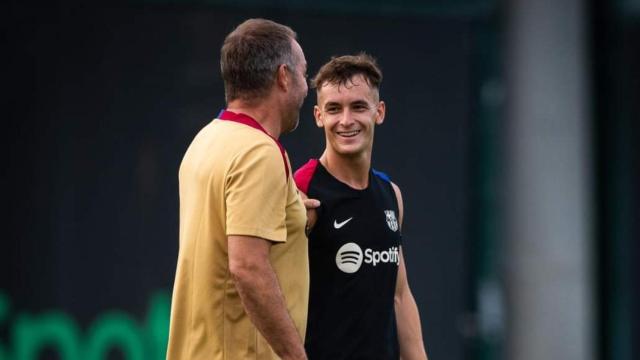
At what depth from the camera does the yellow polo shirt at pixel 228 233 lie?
3.06 metres

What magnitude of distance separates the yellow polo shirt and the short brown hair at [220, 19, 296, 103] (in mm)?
106

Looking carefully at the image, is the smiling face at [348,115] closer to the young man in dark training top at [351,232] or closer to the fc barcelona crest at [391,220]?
the young man in dark training top at [351,232]

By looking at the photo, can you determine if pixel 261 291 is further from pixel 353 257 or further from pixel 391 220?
pixel 391 220

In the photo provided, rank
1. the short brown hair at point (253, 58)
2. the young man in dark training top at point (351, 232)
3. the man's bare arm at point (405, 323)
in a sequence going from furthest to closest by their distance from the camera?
the man's bare arm at point (405, 323) → the young man in dark training top at point (351, 232) → the short brown hair at point (253, 58)

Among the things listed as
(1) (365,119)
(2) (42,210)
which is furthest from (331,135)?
(2) (42,210)

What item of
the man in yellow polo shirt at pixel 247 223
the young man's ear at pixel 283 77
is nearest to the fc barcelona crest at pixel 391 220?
the man in yellow polo shirt at pixel 247 223

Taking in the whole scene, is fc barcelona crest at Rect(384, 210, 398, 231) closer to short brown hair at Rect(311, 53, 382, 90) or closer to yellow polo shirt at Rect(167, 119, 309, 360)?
short brown hair at Rect(311, 53, 382, 90)

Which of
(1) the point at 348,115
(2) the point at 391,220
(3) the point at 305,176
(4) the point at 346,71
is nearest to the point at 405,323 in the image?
(2) the point at 391,220

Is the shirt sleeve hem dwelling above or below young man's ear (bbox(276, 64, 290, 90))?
below

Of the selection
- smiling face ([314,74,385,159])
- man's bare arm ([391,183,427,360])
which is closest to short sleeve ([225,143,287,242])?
smiling face ([314,74,385,159])

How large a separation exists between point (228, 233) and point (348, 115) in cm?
82

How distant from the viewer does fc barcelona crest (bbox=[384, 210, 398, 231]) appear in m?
3.78

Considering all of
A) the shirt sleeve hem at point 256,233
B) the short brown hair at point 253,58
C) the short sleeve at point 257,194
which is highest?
the short brown hair at point 253,58

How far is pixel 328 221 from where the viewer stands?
364 cm
